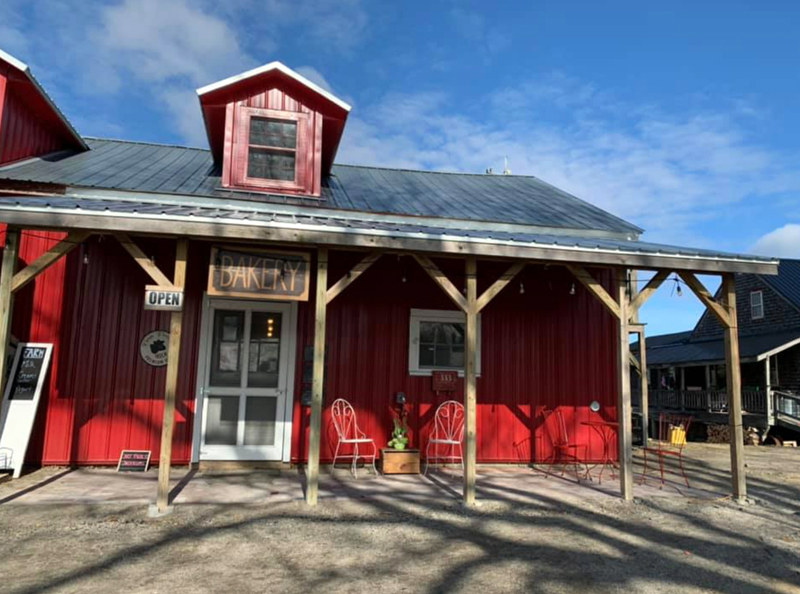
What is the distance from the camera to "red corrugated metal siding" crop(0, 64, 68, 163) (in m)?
7.41

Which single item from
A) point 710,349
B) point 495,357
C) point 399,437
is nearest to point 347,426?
point 399,437

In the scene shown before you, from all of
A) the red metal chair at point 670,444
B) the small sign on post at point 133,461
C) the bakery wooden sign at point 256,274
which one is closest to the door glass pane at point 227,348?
the small sign on post at point 133,461

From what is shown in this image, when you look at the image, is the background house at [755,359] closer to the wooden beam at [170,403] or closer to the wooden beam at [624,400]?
the wooden beam at [624,400]

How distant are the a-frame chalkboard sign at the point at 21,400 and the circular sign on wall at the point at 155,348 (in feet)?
3.41

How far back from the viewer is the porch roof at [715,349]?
16608 mm

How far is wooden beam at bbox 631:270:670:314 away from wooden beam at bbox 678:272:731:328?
0.28m

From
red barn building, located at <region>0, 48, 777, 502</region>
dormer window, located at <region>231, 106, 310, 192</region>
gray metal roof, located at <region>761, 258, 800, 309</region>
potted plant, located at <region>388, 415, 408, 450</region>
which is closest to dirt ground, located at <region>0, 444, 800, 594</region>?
red barn building, located at <region>0, 48, 777, 502</region>

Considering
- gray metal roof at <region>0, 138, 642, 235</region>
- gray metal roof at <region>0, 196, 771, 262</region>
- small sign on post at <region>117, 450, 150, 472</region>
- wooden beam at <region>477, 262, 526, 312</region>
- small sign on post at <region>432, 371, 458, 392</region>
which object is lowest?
small sign on post at <region>117, 450, 150, 472</region>

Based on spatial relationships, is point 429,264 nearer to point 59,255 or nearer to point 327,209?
point 327,209

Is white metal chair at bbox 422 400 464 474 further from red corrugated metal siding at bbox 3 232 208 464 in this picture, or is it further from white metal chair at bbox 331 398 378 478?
red corrugated metal siding at bbox 3 232 208 464

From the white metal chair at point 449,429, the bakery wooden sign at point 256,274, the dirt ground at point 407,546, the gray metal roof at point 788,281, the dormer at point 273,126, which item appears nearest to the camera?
the dirt ground at point 407,546

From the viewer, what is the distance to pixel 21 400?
656 cm

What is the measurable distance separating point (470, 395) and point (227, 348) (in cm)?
330

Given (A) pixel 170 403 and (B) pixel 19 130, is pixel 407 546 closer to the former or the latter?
(A) pixel 170 403
